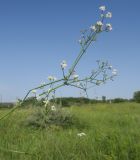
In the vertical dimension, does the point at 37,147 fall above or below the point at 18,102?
below

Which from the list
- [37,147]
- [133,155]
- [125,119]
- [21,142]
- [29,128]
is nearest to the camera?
[133,155]

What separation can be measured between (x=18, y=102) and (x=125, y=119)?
10.5m

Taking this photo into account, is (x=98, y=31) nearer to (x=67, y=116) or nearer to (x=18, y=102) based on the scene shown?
(x=18, y=102)

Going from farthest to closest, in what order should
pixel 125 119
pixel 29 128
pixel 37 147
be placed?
pixel 125 119 < pixel 29 128 < pixel 37 147

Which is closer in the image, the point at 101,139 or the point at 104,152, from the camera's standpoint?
the point at 104,152

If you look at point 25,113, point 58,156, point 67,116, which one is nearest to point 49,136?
point 58,156

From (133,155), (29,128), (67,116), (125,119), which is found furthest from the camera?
(125,119)

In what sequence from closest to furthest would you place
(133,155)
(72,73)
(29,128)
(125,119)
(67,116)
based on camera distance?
(72,73), (133,155), (29,128), (67,116), (125,119)

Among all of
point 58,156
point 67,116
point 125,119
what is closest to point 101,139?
point 58,156

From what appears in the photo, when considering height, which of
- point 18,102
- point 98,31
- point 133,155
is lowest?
point 133,155

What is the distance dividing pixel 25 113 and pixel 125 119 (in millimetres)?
2812

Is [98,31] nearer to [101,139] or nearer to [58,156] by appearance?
[58,156]

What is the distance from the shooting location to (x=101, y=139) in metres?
6.99

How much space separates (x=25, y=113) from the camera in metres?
13.2
